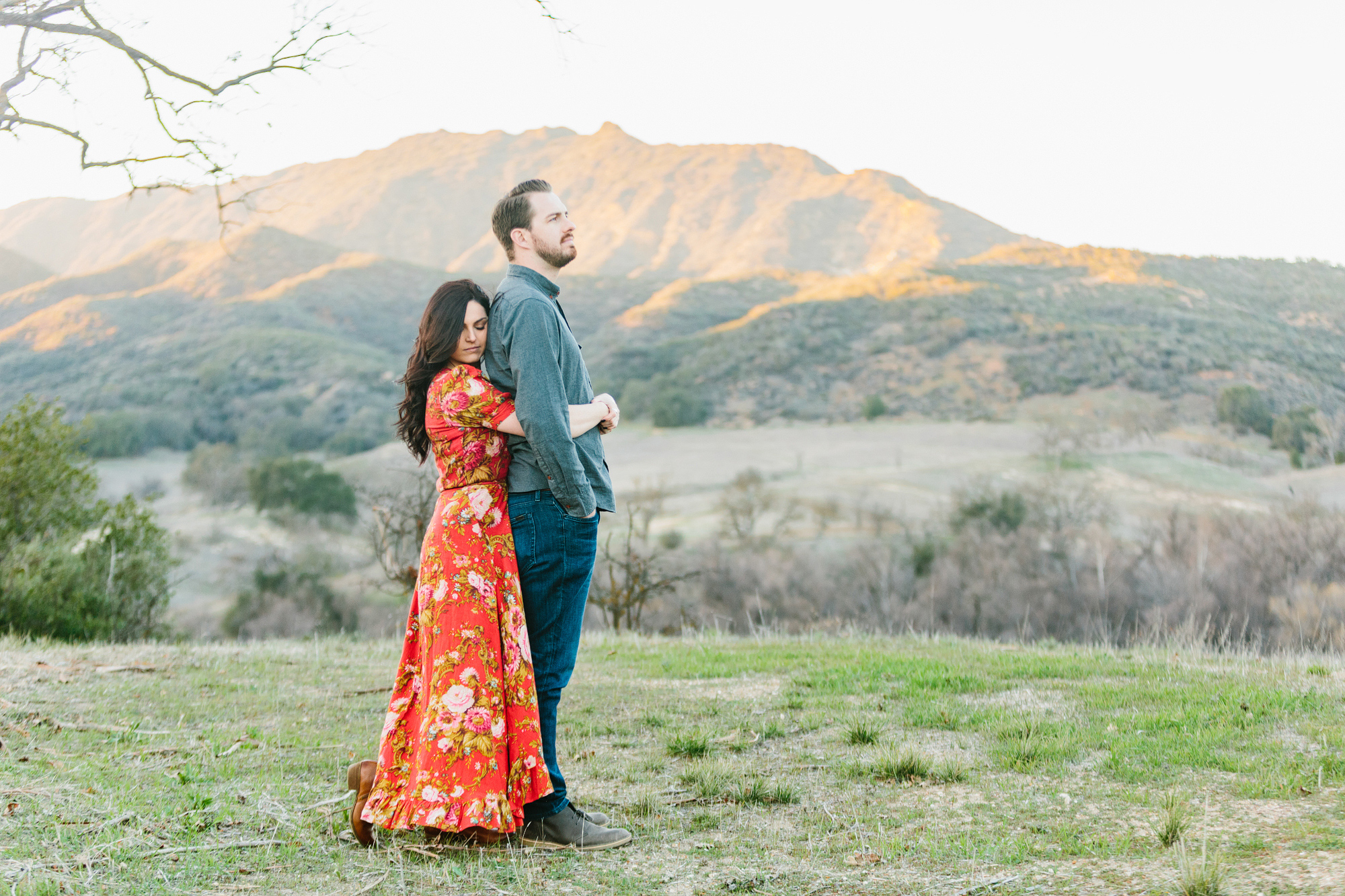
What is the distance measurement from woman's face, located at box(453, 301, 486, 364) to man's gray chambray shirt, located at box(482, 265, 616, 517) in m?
0.03

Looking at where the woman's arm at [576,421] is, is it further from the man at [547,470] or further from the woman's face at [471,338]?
the woman's face at [471,338]

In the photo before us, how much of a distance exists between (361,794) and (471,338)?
1591 millimetres

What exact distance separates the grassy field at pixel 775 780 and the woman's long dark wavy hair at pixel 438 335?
1.51 meters

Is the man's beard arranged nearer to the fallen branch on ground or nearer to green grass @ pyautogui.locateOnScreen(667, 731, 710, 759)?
the fallen branch on ground

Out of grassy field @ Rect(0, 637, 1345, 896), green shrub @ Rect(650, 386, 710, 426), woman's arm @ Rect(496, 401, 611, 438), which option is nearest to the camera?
grassy field @ Rect(0, 637, 1345, 896)

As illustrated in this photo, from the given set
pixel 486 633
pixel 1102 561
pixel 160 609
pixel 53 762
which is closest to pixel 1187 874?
pixel 486 633

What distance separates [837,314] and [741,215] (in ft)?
337

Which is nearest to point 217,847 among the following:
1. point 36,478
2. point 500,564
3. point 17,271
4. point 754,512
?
point 500,564

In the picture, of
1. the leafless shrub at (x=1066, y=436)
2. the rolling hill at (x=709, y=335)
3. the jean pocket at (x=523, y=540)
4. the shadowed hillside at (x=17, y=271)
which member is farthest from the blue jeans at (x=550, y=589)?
the shadowed hillside at (x=17, y=271)

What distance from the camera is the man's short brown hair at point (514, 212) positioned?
3430 millimetres

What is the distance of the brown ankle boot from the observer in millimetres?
3340

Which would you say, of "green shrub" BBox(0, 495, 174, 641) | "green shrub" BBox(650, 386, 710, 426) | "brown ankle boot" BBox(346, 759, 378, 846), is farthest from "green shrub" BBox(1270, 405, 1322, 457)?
"brown ankle boot" BBox(346, 759, 378, 846)

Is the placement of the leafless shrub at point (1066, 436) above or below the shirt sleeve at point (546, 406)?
below

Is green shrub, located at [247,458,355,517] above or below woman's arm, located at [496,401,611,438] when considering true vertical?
below
